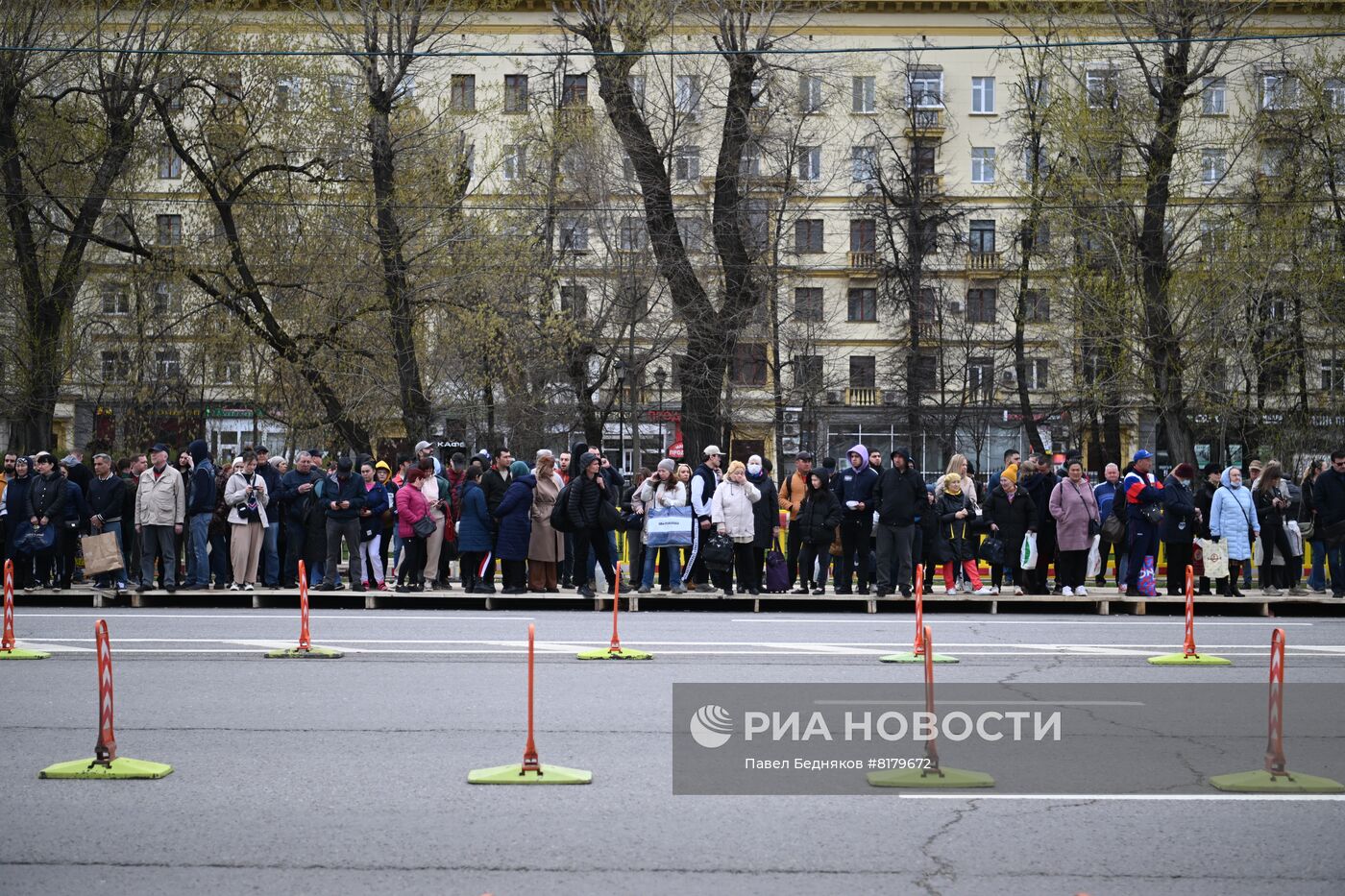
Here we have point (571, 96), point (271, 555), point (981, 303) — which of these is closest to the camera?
point (271, 555)

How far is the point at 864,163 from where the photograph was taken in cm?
5675

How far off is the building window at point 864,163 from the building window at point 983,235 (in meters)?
5.42

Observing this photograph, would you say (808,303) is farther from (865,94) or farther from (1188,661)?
(1188,661)

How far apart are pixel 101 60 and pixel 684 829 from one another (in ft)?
102

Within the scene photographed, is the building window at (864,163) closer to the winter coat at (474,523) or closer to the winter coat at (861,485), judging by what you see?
the winter coat at (861,485)

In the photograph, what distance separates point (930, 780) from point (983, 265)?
5583 cm

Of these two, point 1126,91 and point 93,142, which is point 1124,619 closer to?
point 1126,91

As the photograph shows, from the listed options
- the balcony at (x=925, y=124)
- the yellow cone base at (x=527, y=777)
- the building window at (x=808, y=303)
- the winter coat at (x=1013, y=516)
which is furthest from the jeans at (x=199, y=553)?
the balcony at (x=925, y=124)

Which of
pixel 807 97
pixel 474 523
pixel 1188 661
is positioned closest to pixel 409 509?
pixel 474 523

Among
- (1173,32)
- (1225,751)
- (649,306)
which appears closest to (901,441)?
(649,306)

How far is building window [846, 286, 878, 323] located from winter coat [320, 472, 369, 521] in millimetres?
47851

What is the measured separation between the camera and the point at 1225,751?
949 centimetres

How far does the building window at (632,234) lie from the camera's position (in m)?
42.2

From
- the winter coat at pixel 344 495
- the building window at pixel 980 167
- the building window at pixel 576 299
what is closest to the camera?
the winter coat at pixel 344 495
